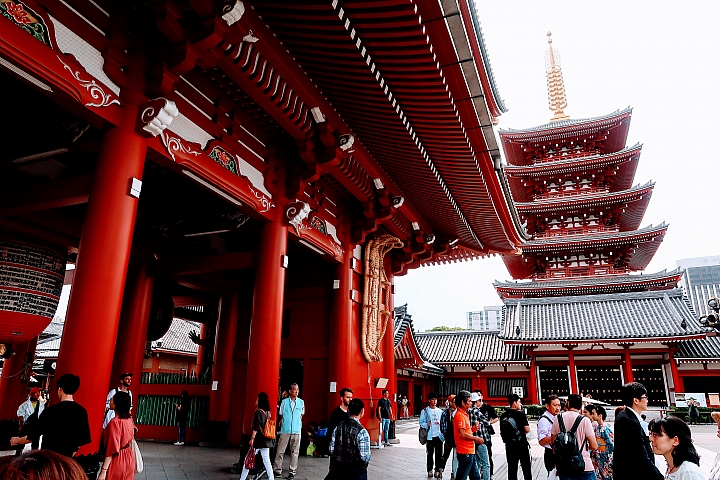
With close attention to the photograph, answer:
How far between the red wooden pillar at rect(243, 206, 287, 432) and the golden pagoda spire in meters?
30.5

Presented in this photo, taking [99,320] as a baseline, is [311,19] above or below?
above

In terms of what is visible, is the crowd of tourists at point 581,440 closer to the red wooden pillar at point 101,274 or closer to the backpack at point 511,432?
the backpack at point 511,432

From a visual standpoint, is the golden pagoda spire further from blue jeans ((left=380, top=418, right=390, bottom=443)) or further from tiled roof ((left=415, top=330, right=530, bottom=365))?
blue jeans ((left=380, top=418, right=390, bottom=443))

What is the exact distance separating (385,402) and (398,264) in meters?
4.17

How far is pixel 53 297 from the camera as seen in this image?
847 cm

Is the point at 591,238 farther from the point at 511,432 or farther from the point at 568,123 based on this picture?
the point at 511,432

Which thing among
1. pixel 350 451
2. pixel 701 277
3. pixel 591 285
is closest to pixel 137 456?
pixel 350 451

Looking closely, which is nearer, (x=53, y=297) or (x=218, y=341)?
(x=53, y=297)

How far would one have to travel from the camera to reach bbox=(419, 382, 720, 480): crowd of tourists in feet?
10.5

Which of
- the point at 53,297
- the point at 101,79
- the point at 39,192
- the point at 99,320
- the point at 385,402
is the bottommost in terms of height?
the point at 385,402

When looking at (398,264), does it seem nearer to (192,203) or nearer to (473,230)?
(473,230)

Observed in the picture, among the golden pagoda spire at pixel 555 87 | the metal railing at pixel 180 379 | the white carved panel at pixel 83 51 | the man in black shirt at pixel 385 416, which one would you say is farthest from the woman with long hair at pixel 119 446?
the golden pagoda spire at pixel 555 87

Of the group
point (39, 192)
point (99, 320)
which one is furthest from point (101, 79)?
point (99, 320)

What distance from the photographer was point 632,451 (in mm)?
4031
